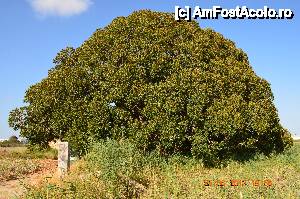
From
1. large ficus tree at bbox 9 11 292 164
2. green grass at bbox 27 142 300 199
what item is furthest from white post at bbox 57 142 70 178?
large ficus tree at bbox 9 11 292 164

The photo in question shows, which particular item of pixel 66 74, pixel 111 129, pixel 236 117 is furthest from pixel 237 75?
pixel 66 74

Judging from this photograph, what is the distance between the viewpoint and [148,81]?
73.0 ft

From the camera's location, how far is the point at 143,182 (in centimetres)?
1591

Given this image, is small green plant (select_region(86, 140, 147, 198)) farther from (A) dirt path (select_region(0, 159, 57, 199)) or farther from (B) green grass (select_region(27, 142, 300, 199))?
(A) dirt path (select_region(0, 159, 57, 199))

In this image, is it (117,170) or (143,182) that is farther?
(143,182)

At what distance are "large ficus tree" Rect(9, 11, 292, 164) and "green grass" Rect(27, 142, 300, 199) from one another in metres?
2.21

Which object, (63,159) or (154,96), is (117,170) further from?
(154,96)

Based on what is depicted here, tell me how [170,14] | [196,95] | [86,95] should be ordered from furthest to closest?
[170,14] < [86,95] < [196,95]

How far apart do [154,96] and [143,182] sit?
628 cm

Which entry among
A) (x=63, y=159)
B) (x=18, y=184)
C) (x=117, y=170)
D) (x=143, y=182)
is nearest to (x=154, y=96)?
(x=63, y=159)

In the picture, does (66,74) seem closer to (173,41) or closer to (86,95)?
(86,95)

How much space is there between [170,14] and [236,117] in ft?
22.4

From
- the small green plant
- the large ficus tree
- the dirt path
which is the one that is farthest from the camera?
the large ficus tree

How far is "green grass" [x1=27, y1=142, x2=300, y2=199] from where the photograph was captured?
13109 millimetres
